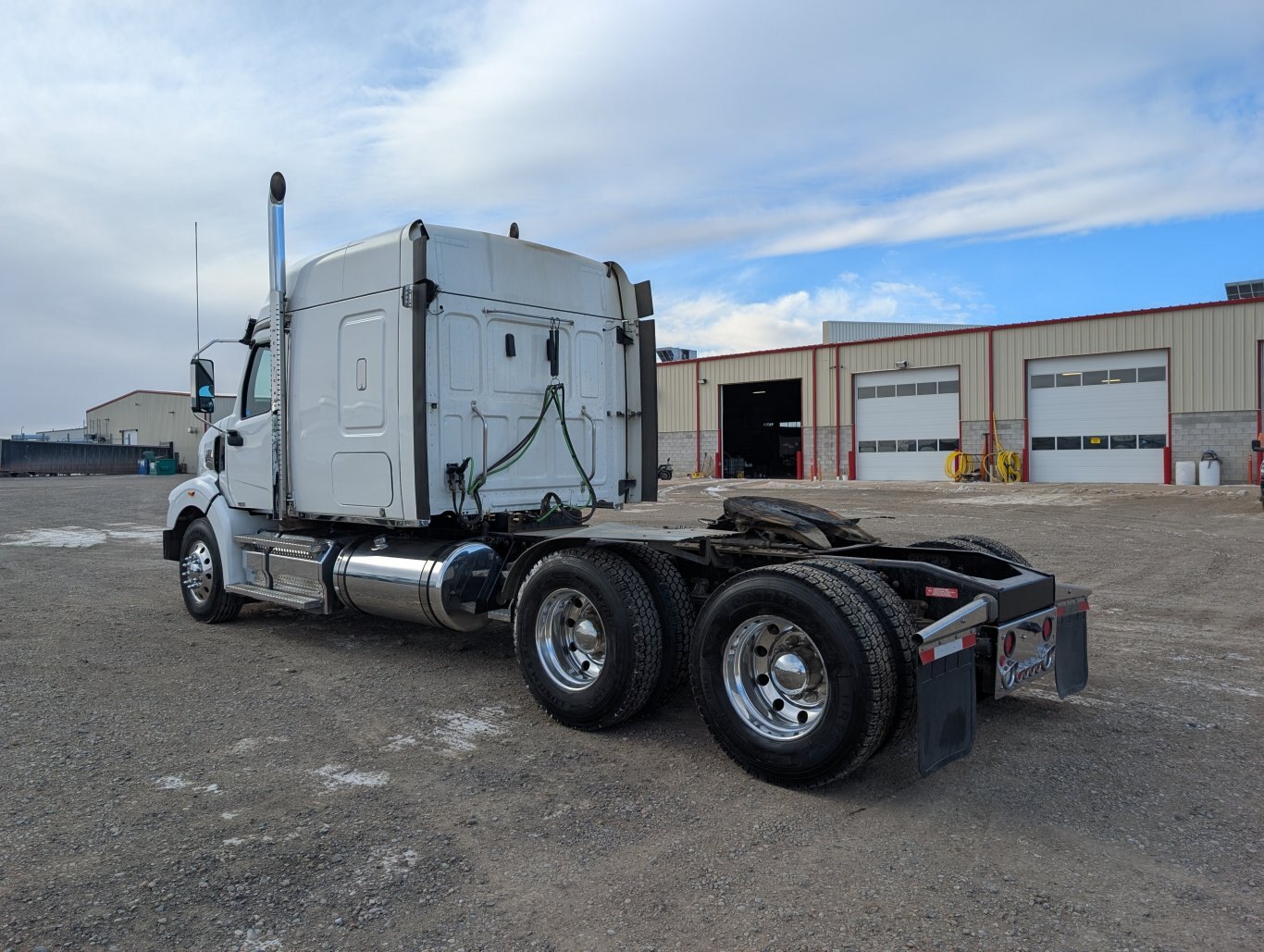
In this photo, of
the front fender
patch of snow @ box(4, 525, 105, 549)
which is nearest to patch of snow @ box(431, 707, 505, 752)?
the front fender

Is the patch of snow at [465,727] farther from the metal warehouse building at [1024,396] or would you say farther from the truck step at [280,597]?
the metal warehouse building at [1024,396]

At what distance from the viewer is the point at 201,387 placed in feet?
24.8

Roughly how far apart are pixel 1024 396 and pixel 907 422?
4.07 meters

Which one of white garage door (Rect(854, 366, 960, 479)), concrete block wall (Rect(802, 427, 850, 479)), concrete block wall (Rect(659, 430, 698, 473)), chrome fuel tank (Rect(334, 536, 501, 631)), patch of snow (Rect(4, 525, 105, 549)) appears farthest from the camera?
concrete block wall (Rect(659, 430, 698, 473))

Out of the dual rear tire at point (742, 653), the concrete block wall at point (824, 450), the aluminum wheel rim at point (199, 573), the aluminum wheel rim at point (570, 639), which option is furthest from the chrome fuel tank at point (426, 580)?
the concrete block wall at point (824, 450)

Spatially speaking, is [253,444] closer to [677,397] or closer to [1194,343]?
[1194,343]

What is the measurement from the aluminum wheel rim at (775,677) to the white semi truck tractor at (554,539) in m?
0.01

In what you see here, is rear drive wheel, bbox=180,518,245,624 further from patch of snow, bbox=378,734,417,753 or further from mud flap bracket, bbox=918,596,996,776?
mud flap bracket, bbox=918,596,996,776

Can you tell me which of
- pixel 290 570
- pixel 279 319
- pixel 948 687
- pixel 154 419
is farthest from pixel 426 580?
pixel 154 419

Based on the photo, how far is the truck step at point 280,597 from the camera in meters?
6.90

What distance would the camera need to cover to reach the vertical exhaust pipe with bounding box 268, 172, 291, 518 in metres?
6.98

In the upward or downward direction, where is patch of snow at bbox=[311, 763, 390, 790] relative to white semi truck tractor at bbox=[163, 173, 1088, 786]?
downward

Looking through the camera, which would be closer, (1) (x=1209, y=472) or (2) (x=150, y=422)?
(1) (x=1209, y=472)

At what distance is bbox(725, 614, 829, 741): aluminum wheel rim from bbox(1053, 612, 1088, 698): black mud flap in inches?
59.5
